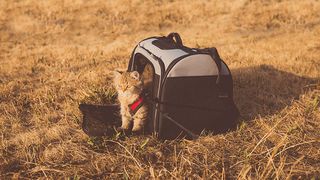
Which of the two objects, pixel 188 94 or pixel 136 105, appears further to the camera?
pixel 136 105

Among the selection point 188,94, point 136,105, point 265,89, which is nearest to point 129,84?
point 136,105

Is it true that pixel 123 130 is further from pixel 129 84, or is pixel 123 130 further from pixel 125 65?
pixel 125 65

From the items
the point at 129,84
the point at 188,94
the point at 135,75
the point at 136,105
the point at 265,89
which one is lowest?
the point at 265,89

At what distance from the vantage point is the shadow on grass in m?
5.50

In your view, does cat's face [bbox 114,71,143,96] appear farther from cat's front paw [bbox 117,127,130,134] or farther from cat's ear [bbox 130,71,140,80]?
cat's front paw [bbox 117,127,130,134]

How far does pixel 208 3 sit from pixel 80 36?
547 cm

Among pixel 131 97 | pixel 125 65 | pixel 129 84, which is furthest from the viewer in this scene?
pixel 125 65

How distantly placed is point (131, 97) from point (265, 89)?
3020 mm

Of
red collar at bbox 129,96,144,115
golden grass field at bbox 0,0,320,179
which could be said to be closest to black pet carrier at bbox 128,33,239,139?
red collar at bbox 129,96,144,115

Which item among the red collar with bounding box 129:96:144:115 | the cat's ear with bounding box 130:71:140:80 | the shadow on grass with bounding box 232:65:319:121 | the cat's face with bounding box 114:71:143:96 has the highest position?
the cat's ear with bounding box 130:71:140:80

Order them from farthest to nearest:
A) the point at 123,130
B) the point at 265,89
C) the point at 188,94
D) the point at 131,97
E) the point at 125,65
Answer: the point at 125,65
the point at 265,89
the point at 123,130
the point at 131,97
the point at 188,94

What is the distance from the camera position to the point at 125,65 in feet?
25.5

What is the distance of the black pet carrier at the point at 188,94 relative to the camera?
4113 mm

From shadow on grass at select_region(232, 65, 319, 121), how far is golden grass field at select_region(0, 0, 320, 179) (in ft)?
0.06
